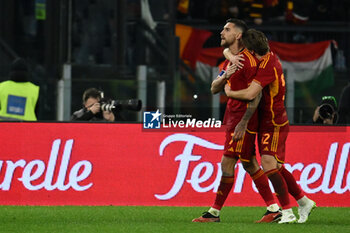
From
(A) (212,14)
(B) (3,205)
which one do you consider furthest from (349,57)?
(B) (3,205)

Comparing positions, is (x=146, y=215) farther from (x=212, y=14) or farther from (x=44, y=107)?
(x=212, y=14)

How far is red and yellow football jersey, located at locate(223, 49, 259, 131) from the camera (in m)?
10.9

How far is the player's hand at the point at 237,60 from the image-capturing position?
35.5 ft

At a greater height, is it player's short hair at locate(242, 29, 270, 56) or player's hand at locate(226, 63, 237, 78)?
player's short hair at locate(242, 29, 270, 56)

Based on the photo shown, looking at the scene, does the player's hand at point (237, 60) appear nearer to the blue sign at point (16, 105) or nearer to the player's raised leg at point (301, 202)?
the player's raised leg at point (301, 202)

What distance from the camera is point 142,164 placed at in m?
13.3

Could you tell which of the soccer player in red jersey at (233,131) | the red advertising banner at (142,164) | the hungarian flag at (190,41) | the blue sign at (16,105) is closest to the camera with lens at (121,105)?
the red advertising banner at (142,164)

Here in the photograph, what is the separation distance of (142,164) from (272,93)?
9.10 feet

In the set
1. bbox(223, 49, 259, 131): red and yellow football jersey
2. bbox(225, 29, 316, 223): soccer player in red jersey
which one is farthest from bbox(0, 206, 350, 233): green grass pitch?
bbox(223, 49, 259, 131): red and yellow football jersey

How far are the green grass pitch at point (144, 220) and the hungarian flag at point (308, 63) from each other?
6.30m

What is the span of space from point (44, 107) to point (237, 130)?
790 cm

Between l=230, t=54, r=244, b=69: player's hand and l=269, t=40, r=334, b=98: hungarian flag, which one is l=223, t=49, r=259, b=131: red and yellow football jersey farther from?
l=269, t=40, r=334, b=98: hungarian flag

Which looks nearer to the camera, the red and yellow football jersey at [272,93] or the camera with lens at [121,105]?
the red and yellow football jersey at [272,93]

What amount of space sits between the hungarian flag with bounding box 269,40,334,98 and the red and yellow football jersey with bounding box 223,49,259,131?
7878 millimetres
